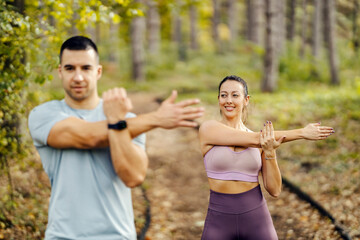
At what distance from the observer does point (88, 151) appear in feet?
8.05

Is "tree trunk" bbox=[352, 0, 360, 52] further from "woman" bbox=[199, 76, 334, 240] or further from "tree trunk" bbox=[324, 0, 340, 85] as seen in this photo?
"woman" bbox=[199, 76, 334, 240]

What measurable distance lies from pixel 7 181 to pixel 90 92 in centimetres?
343

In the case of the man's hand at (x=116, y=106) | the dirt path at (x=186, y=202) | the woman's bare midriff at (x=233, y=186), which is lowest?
the dirt path at (x=186, y=202)

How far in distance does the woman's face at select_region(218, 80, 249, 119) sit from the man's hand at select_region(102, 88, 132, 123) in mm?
896

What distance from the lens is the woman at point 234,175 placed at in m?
2.79

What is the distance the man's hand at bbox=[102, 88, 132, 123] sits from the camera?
225 cm

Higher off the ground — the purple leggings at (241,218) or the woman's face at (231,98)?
the woman's face at (231,98)

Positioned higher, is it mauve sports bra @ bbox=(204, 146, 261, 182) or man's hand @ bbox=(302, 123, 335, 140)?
man's hand @ bbox=(302, 123, 335, 140)

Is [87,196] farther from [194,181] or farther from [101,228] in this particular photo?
[194,181]

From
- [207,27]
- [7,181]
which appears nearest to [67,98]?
[7,181]

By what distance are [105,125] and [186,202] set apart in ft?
16.1

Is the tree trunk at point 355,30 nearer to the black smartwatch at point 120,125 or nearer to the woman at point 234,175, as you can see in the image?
the woman at point 234,175

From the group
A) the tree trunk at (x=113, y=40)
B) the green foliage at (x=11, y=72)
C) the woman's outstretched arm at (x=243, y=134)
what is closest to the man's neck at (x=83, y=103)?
the woman's outstretched arm at (x=243, y=134)

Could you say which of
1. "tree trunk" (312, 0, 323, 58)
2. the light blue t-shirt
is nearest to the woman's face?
the light blue t-shirt
